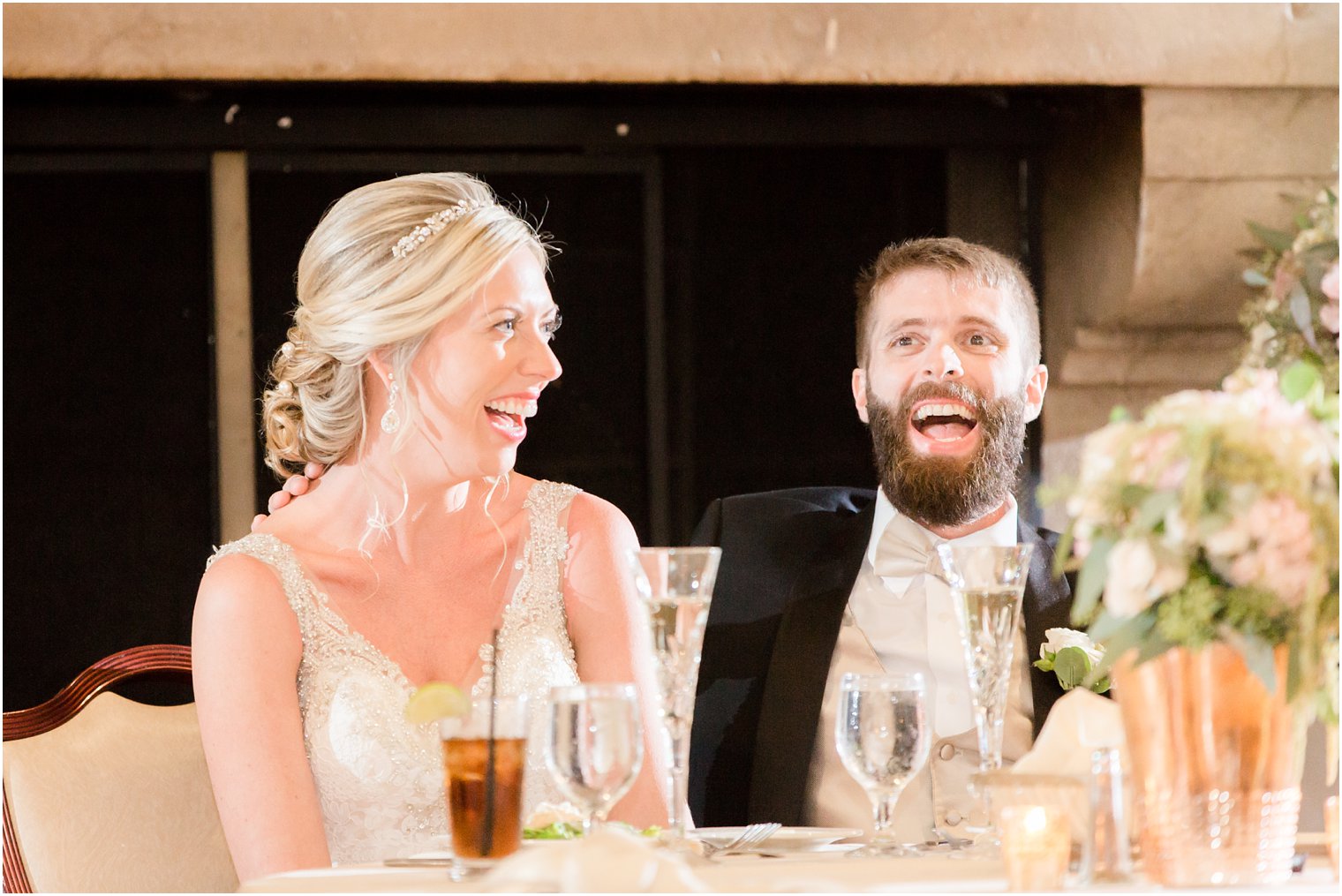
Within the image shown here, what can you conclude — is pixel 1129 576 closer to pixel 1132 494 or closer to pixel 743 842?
pixel 1132 494

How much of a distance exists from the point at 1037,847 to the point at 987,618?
34 centimetres

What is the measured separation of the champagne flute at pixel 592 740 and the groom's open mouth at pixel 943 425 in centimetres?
138

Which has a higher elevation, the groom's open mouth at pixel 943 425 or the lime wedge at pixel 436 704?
the groom's open mouth at pixel 943 425

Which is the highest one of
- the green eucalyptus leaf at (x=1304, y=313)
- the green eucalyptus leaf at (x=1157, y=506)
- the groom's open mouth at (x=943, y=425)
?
the green eucalyptus leaf at (x=1304, y=313)

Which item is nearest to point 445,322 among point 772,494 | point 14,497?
point 772,494

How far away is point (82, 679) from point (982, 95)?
8.84ft

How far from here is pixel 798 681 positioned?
2490 millimetres

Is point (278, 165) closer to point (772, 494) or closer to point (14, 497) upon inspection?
point (14, 497)

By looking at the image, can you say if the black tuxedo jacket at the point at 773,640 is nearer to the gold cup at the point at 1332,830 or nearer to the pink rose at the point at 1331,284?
the pink rose at the point at 1331,284

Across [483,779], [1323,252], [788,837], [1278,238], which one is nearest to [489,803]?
[483,779]

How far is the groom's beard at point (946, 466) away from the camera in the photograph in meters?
2.65

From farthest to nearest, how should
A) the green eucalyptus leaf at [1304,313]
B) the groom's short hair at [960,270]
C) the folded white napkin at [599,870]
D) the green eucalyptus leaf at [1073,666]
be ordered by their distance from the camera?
1. the groom's short hair at [960,270]
2. the green eucalyptus leaf at [1304,313]
3. the green eucalyptus leaf at [1073,666]
4. the folded white napkin at [599,870]

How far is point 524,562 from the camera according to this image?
2.48 metres

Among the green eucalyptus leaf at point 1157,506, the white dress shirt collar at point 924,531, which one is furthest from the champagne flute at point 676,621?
the white dress shirt collar at point 924,531
